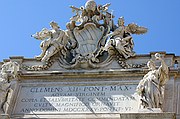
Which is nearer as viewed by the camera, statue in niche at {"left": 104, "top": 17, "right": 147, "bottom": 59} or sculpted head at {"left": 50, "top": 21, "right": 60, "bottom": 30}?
statue in niche at {"left": 104, "top": 17, "right": 147, "bottom": 59}

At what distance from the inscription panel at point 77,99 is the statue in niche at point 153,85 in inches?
20.4

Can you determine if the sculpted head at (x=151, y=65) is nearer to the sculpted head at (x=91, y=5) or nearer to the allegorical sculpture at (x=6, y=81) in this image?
the sculpted head at (x=91, y=5)

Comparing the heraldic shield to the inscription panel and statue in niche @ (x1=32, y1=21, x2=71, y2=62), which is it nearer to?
statue in niche @ (x1=32, y1=21, x2=71, y2=62)

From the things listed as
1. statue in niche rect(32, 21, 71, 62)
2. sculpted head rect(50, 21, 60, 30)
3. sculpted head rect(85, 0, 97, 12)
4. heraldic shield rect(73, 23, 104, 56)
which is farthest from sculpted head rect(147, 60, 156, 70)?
sculpted head rect(50, 21, 60, 30)

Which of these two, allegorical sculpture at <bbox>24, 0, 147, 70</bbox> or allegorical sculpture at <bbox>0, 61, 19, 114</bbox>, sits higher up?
allegorical sculpture at <bbox>24, 0, 147, 70</bbox>

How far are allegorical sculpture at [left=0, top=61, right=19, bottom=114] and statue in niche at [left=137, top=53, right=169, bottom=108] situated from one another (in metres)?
3.41

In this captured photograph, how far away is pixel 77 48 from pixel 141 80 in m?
2.41

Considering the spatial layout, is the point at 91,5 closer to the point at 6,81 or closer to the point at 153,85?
the point at 6,81

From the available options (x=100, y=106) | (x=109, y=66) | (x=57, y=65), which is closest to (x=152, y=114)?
→ (x=100, y=106)

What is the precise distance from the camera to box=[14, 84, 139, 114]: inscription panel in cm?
1302

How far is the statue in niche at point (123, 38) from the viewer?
1400 cm

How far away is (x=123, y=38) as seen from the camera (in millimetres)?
14367

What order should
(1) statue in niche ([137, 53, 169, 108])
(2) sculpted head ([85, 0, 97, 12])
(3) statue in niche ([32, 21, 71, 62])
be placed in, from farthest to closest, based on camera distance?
(2) sculpted head ([85, 0, 97, 12]) < (3) statue in niche ([32, 21, 71, 62]) < (1) statue in niche ([137, 53, 169, 108])

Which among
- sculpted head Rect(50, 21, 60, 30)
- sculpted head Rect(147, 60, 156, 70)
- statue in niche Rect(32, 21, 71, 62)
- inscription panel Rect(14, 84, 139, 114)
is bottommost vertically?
inscription panel Rect(14, 84, 139, 114)
